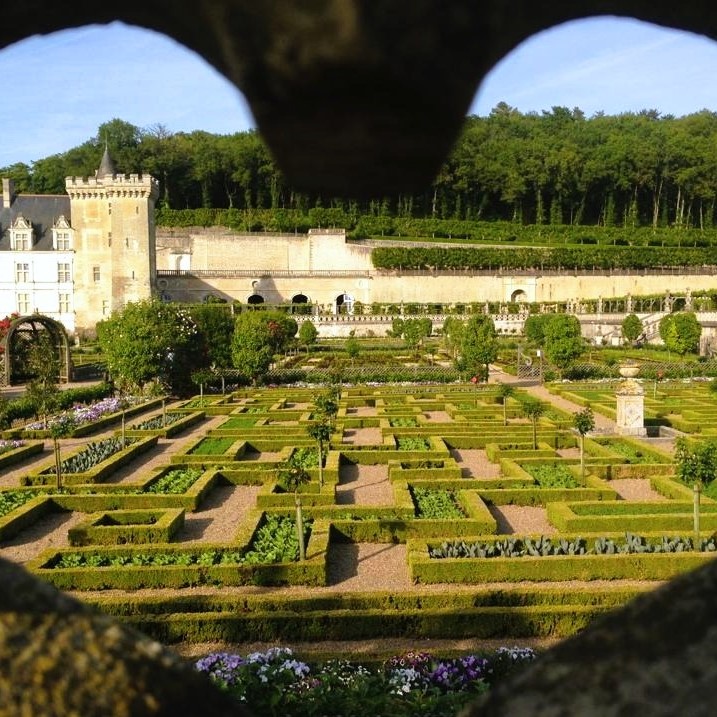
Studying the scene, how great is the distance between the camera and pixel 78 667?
44.6 inches

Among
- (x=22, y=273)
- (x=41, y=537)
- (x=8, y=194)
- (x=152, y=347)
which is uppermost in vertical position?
(x=8, y=194)

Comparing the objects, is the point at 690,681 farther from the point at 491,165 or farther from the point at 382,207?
the point at 491,165

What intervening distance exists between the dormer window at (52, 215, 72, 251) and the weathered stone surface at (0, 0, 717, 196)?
156 feet

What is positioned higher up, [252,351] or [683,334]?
[683,334]

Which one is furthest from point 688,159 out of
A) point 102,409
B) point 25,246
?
point 102,409

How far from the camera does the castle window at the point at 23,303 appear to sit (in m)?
44.5

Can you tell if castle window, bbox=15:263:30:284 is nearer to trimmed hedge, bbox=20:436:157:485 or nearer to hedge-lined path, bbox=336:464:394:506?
trimmed hedge, bbox=20:436:157:485

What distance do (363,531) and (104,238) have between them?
3864 cm

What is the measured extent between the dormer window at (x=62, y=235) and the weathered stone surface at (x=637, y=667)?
47.5m

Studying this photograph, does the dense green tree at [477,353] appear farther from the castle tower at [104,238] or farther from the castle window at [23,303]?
the castle window at [23,303]

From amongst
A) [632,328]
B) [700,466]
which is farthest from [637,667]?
[632,328]

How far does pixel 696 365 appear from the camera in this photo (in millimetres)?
31281

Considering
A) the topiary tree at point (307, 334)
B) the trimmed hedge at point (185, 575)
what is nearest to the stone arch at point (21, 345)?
the topiary tree at point (307, 334)

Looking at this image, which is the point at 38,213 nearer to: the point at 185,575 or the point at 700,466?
the point at 185,575
